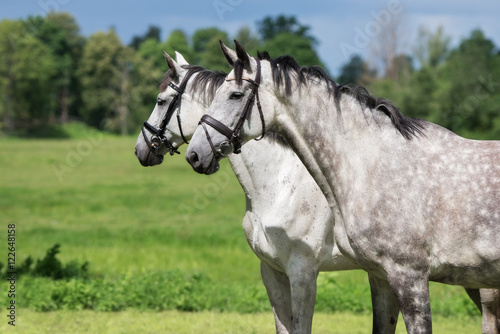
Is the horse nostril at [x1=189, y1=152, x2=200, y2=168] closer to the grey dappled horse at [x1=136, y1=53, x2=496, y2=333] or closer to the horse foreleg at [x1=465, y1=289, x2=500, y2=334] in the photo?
the grey dappled horse at [x1=136, y1=53, x2=496, y2=333]

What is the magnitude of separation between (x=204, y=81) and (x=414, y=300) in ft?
Answer: 9.21

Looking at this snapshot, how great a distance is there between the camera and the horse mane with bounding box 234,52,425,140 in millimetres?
4219

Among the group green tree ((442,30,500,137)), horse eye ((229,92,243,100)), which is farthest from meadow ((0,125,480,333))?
green tree ((442,30,500,137))

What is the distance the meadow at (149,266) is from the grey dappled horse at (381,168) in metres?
3.83

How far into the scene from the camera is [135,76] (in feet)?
216

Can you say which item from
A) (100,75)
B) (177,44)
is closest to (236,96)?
(100,75)

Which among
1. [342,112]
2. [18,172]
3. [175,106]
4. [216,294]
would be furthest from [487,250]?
[18,172]

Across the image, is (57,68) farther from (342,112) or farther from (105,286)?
(342,112)

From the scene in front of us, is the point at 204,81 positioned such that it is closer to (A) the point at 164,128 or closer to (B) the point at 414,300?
(A) the point at 164,128

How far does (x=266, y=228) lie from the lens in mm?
5348

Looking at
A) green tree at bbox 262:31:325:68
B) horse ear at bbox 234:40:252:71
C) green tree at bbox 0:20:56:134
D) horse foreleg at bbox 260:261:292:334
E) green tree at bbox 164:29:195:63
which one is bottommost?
horse foreleg at bbox 260:261:292:334

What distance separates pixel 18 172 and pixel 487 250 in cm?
2816

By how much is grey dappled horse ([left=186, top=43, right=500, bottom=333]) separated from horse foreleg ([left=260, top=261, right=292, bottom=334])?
4.70 feet

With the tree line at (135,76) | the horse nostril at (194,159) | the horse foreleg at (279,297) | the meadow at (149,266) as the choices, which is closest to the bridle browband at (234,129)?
the horse nostril at (194,159)
